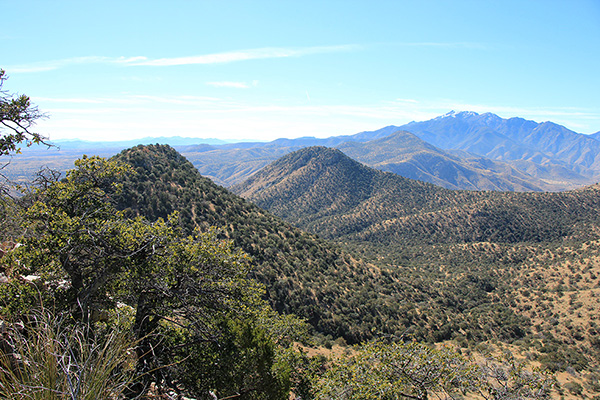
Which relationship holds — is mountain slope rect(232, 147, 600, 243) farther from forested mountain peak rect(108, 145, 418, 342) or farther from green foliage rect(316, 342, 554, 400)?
green foliage rect(316, 342, 554, 400)

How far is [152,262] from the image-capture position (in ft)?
26.1

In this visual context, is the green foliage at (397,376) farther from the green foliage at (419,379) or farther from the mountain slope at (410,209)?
the mountain slope at (410,209)

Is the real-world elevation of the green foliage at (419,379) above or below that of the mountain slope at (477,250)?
above

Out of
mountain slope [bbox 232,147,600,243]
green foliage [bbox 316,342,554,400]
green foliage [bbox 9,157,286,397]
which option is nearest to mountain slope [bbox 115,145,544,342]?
green foliage [bbox 316,342,554,400]

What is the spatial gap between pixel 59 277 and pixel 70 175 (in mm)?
3202

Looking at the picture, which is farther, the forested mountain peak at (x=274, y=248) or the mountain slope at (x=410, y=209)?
the mountain slope at (x=410, y=209)

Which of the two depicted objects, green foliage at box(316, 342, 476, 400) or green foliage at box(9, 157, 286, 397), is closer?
green foliage at box(9, 157, 286, 397)

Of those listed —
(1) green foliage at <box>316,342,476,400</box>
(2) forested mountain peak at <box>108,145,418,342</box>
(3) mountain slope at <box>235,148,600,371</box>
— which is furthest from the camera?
(3) mountain slope at <box>235,148,600,371</box>

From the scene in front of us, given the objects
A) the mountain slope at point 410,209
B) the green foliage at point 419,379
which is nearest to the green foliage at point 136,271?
the green foliage at point 419,379

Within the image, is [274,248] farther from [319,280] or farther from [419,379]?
[419,379]

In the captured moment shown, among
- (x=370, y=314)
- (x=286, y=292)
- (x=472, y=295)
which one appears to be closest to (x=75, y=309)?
(x=286, y=292)

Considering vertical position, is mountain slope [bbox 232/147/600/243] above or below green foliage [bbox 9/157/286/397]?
below

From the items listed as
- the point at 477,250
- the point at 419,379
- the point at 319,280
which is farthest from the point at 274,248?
the point at 477,250

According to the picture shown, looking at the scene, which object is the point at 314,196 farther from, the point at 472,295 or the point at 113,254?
the point at 113,254
